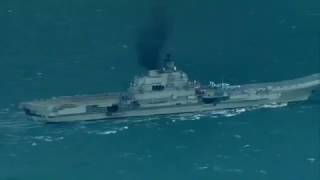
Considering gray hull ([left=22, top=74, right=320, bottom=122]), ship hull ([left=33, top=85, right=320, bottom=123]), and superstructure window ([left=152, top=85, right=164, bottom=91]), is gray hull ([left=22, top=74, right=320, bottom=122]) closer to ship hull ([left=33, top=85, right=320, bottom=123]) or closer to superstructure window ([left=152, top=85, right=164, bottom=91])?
ship hull ([left=33, top=85, right=320, bottom=123])

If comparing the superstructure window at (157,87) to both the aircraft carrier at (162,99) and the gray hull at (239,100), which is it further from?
the gray hull at (239,100)

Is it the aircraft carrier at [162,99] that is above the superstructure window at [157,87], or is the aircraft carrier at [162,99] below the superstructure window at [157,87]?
below

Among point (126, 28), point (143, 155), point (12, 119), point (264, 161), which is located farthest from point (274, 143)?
point (126, 28)

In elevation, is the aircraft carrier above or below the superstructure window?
below

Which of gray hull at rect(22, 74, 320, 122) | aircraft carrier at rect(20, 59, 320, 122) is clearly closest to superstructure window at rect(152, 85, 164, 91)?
aircraft carrier at rect(20, 59, 320, 122)

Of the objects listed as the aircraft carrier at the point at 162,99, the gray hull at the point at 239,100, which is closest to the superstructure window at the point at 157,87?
the aircraft carrier at the point at 162,99

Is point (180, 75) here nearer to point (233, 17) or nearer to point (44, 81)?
point (44, 81)
